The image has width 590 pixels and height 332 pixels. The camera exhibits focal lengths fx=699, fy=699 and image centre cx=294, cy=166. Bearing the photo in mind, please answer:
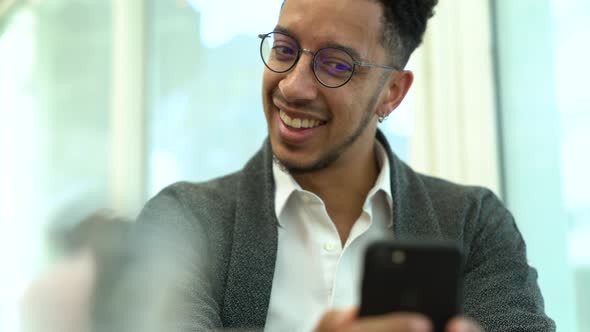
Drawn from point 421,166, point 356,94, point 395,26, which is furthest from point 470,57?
point 356,94

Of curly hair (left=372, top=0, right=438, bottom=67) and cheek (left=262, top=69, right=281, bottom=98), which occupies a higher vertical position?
curly hair (left=372, top=0, right=438, bottom=67)

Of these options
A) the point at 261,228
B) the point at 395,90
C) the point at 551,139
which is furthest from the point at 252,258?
the point at 551,139

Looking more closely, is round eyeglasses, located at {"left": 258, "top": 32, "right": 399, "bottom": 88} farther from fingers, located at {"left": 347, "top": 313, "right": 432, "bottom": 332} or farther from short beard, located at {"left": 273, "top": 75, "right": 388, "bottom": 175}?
fingers, located at {"left": 347, "top": 313, "right": 432, "bottom": 332}

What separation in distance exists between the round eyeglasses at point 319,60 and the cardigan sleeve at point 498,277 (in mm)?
403

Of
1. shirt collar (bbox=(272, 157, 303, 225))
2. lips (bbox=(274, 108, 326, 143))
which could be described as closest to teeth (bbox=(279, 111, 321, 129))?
lips (bbox=(274, 108, 326, 143))

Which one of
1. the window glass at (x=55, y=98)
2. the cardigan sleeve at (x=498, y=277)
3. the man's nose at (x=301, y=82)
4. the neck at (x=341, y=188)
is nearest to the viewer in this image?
the cardigan sleeve at (x=498, y=277)

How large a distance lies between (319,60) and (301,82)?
60 millimetres

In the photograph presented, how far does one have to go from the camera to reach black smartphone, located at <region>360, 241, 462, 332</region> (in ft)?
1.96

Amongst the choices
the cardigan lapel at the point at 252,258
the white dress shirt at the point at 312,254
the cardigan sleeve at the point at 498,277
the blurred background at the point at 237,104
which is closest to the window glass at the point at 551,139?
the blurred background at the point at 237,104

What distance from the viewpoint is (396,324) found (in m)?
0.56

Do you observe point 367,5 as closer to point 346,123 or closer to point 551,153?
point 346,123

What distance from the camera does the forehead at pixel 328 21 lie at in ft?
4.46

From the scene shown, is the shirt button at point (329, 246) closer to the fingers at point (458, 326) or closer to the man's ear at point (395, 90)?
the man's ear at point (395, 90)

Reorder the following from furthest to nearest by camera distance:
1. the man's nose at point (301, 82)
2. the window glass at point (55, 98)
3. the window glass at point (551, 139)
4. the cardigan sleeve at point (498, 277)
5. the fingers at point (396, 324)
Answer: the window glass at point (55, 98)
the window glass at point (551, 139)
the man's nose at point (301, 82)
the cardigan sleeve at point (498, 277)
the fingers at point (396, 324)
